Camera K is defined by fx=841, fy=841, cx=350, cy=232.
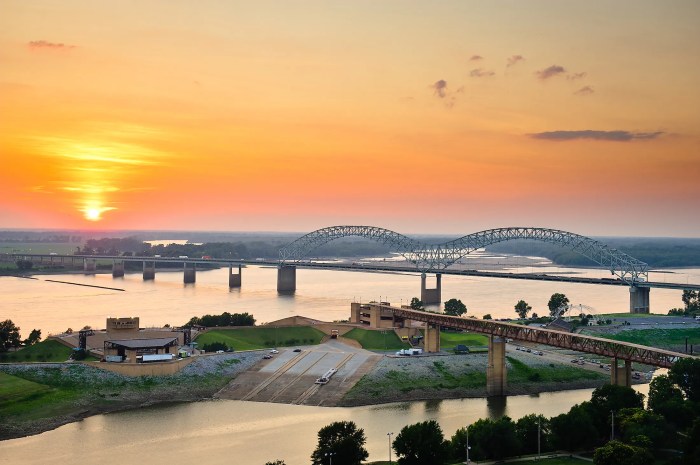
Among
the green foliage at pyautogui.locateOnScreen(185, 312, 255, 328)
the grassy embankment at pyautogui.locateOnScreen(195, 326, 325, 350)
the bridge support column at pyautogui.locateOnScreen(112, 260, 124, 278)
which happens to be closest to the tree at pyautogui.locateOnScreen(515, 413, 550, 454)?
the grassy embankment at pyautogui.locateOnScreen(195, 326, 325, 350)

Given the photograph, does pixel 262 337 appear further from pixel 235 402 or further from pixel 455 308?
pixel 455 308

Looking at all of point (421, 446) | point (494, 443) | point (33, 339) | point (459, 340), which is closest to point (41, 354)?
point (33, 339)

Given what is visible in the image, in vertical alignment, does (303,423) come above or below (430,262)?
below

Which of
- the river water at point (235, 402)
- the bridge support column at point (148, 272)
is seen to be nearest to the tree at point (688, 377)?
the river water at point (235, 402)

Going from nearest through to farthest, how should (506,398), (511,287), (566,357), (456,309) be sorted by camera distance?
1. (506,398)
2. (566,357)
3. (456,309)
4. (511,287)

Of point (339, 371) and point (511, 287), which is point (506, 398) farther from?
point (511, 287)

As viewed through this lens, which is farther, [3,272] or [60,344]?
[3,272]

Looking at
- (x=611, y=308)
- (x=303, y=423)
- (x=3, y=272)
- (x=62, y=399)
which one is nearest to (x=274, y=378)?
(x=303, y=423)
